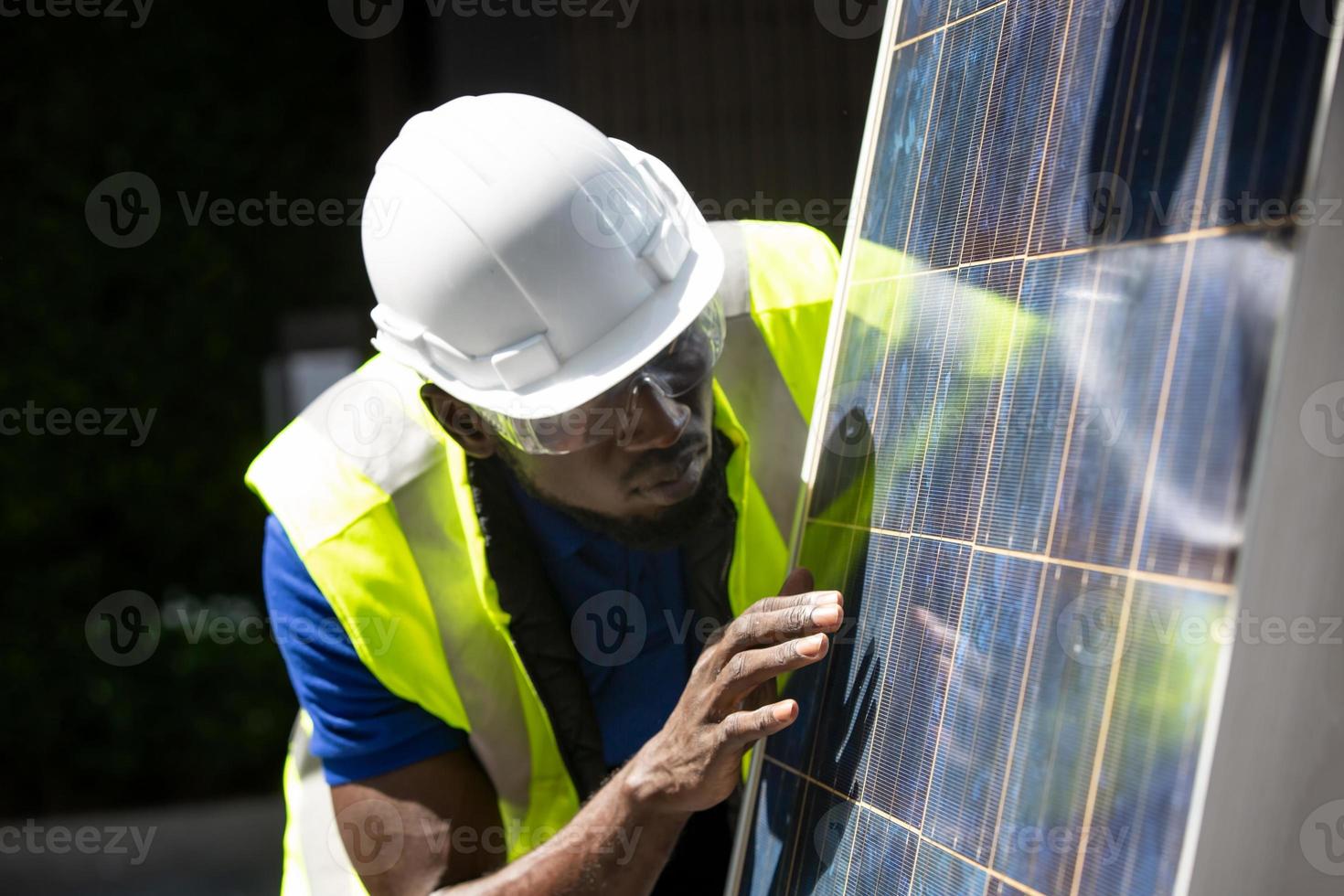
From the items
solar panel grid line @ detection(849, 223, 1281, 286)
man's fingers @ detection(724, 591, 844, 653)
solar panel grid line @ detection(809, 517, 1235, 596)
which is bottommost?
man's fingers @ detection(724, 591, 844, 653)

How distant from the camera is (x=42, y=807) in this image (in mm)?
6512

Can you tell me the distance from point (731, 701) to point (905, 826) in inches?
14.5

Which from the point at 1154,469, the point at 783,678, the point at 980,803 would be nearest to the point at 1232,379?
the point at 1154,469

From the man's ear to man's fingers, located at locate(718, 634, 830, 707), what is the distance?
0.93m

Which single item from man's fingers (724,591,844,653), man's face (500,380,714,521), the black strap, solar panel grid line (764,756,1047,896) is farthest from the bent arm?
man's face (500,380,714,521)

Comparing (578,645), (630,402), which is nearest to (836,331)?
(630,402)

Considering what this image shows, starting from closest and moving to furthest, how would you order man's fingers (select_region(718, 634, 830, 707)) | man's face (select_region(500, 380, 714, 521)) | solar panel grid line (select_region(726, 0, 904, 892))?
man's fingers (select_region(718, 634, 830, 707))
solar panel grid line (select_region(726, 0, 904, 892))
man's face (select_region(500, 380, 714, 521))

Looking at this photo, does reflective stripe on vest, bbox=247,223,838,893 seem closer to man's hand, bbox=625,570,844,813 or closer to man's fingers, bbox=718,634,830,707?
man's hand, bbox=625,570,844,813

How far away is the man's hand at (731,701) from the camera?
6.11ft

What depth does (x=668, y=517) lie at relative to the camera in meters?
2.69

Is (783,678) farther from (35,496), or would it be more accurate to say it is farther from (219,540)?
(35,496)

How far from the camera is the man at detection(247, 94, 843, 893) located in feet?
7.80

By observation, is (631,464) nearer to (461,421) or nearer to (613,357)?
(613,357)

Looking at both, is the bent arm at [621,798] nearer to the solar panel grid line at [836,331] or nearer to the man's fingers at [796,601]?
the man's fingers at [796,601]
